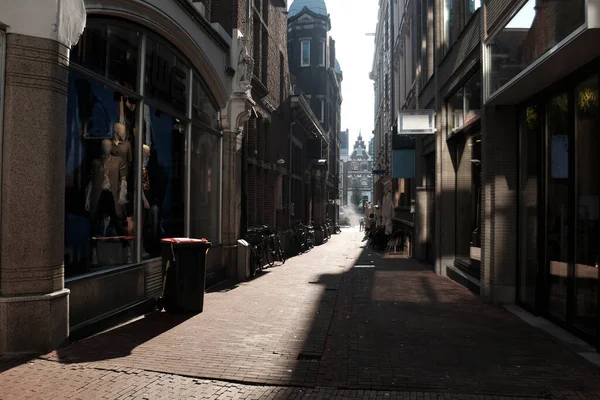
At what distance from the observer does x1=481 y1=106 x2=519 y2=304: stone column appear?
335 inches

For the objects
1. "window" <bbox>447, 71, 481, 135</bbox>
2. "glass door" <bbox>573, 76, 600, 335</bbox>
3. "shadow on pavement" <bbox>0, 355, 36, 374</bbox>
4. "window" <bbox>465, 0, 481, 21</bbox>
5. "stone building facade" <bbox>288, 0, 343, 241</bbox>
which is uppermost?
"stone building facade" <bbox>288, 0, 343, 241</bbox>

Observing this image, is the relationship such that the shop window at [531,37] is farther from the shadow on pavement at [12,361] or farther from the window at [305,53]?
the window at [305,53]

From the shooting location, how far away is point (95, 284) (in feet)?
22.0

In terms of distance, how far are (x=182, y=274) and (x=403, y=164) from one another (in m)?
12.5

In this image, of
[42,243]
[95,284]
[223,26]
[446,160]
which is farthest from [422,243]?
[42,243]

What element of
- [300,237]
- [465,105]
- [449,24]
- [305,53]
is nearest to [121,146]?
[465,105]

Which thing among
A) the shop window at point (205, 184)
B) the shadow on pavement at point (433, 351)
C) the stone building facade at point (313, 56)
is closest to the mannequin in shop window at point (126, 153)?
the shop window at point (205, 184)

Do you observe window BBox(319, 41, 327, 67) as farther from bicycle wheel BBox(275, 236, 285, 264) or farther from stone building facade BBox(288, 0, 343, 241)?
bicycle wheel BBox(275, 236, 285, 264)

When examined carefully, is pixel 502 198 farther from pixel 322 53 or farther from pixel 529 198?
pixel 322 53

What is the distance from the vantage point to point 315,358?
5.63 metres

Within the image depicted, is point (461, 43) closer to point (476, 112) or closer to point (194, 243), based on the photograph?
point (476, 112)

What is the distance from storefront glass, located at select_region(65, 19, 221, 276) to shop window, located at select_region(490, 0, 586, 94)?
18.5ft

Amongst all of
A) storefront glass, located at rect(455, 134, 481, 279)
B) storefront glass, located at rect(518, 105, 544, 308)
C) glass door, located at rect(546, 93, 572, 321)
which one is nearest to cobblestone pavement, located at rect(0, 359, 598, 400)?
glass door, located at rect(546, 93, 572, 321)

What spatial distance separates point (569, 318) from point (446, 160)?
21.7 ft
